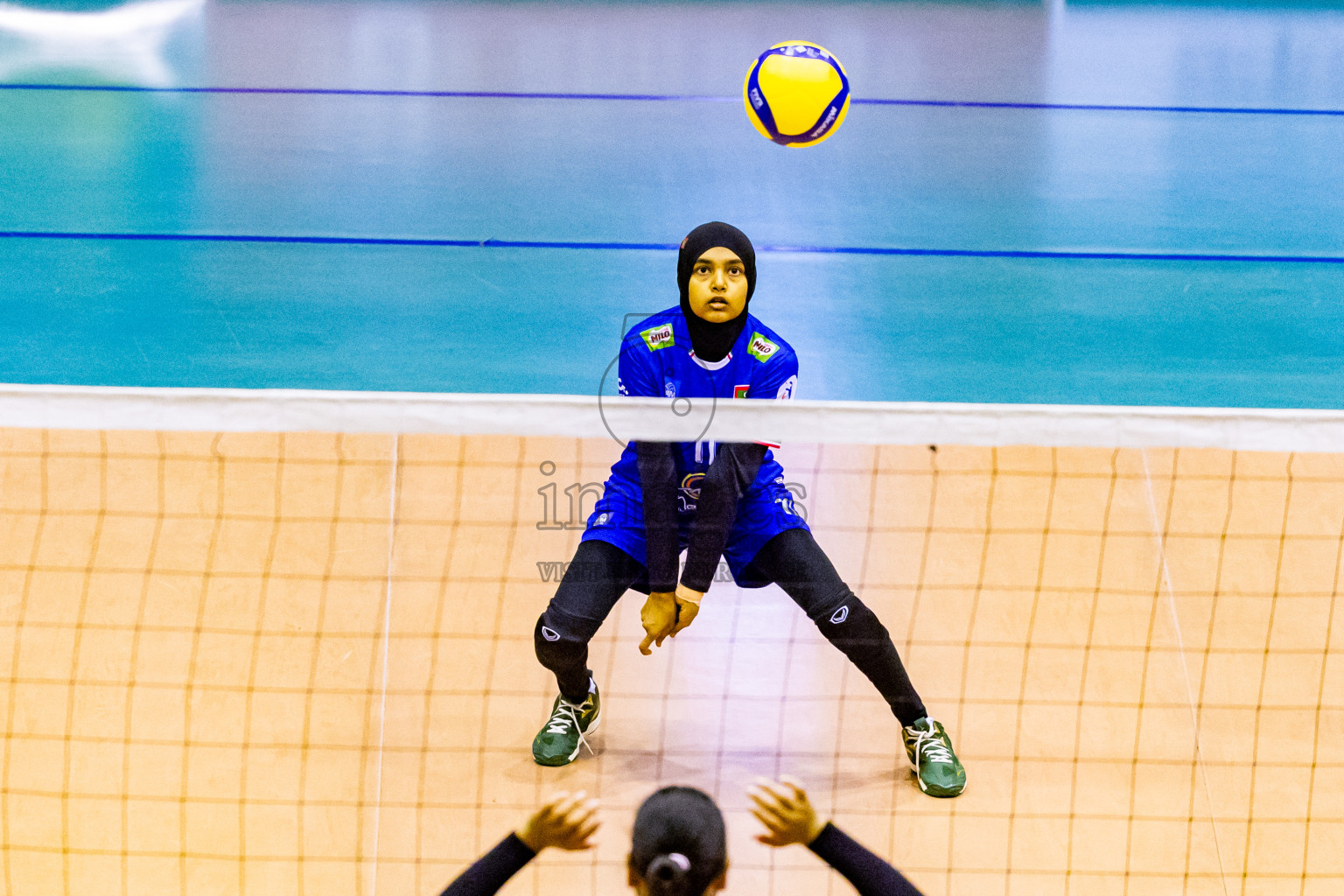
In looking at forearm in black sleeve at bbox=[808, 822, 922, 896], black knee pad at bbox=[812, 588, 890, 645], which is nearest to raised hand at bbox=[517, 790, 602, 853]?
forearm in black sleeve at bbox=[808, 822, 922, 896]

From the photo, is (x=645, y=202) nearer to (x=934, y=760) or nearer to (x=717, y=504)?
(x=717, y=504)

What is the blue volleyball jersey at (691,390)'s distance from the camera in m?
3.41

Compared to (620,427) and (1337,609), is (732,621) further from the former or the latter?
(1337,609)

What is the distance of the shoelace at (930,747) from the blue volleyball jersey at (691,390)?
713 millimetres

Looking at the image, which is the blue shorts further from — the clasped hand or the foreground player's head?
the foreground player's head

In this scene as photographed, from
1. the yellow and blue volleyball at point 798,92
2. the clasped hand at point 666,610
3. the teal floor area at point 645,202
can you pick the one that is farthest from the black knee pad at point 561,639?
the yellow and blue volleyball at point 798,92

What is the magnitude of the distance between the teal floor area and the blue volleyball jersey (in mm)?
2049

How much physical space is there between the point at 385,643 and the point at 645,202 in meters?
3.80

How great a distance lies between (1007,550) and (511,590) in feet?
6.05

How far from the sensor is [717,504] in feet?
10.7

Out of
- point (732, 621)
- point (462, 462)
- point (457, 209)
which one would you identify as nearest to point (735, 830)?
point (732, 621)

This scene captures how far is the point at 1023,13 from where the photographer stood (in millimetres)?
10750

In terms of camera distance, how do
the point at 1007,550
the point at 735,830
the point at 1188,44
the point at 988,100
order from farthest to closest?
the point at 1188,44 → the point at 988,100 → the point at 1007,550 → the point at 735,830

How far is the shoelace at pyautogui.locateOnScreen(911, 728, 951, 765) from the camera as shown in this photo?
3477 mm
